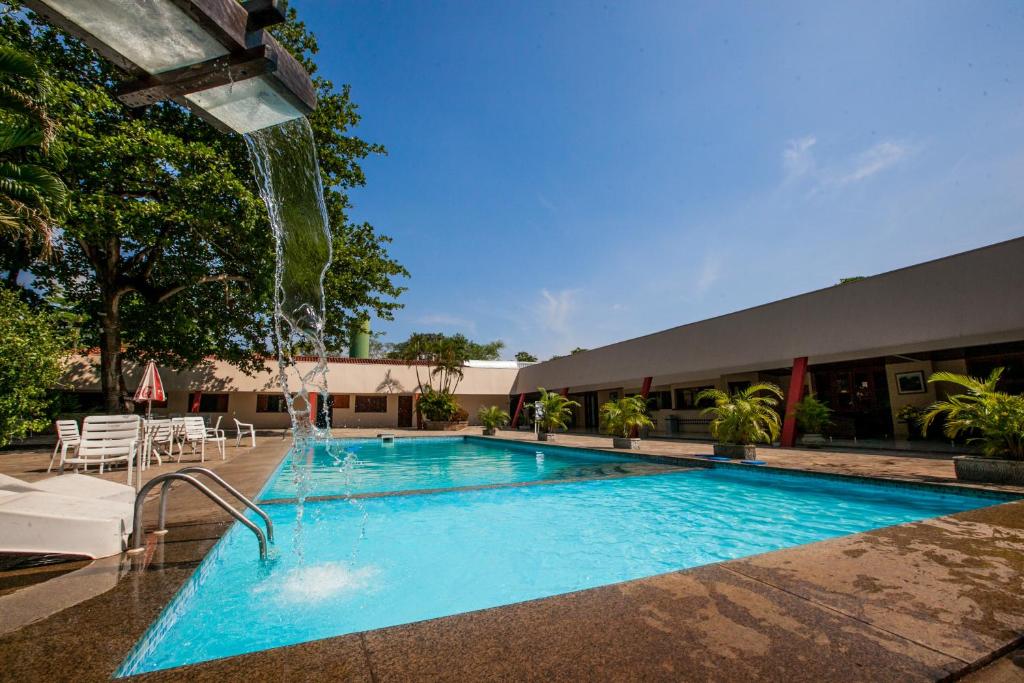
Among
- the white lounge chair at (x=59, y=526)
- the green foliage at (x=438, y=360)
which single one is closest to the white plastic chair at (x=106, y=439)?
the white lounge chair at (x=59, y=526)

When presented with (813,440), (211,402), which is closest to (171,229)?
(211,402)

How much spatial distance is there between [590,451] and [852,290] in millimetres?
8789

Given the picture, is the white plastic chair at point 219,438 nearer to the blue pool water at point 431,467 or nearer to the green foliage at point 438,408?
the blue pool water at point 431,467

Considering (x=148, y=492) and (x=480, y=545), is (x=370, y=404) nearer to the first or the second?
(x=480, y=545)

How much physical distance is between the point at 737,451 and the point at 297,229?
10.7 meters

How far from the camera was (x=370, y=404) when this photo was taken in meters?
30.8

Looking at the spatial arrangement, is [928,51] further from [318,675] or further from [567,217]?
[318,675]

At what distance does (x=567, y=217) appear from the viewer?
15789mm

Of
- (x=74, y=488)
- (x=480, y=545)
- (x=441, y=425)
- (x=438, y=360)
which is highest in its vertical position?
(x=438, y=360)

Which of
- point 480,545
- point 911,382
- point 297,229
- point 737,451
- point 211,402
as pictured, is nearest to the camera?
point 480,545

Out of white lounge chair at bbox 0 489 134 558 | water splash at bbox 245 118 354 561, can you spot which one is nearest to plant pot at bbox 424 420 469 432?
water splash at bbox 245 118 354 561

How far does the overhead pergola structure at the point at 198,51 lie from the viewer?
1211mm

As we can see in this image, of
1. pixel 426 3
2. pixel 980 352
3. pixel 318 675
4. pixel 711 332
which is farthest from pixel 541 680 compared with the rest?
pixel 980 352

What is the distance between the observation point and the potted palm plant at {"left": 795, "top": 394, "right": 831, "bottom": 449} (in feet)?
44.0
